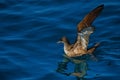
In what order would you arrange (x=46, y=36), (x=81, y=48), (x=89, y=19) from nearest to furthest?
1. (x=89, y=19)
2. (x=81, y=48)
3. (x=46, y=36)

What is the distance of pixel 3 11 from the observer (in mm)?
20484

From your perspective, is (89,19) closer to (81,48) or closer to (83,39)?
(83,39)

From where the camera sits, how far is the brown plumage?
16.5 m

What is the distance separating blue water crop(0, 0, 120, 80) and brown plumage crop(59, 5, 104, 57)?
1.01ft

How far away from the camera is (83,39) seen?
16844mm

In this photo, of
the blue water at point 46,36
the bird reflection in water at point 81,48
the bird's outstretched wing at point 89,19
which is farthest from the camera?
the bird's outstretched wing at point 89,19

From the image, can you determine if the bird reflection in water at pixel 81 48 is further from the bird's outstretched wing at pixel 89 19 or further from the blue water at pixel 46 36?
the blue water at pixel 46 36

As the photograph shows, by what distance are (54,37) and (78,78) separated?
2.85 metres

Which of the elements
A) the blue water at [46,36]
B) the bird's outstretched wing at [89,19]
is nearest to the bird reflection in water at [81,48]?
the bird's outstretched wing at [89,19]

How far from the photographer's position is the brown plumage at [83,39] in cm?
1647

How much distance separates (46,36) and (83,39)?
192 centimetres

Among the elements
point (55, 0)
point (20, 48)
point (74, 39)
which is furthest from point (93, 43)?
point (55, 0)

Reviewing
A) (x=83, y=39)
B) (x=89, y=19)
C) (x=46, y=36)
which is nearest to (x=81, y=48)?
(x=83, y=39)

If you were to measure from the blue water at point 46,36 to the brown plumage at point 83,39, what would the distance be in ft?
1.01
